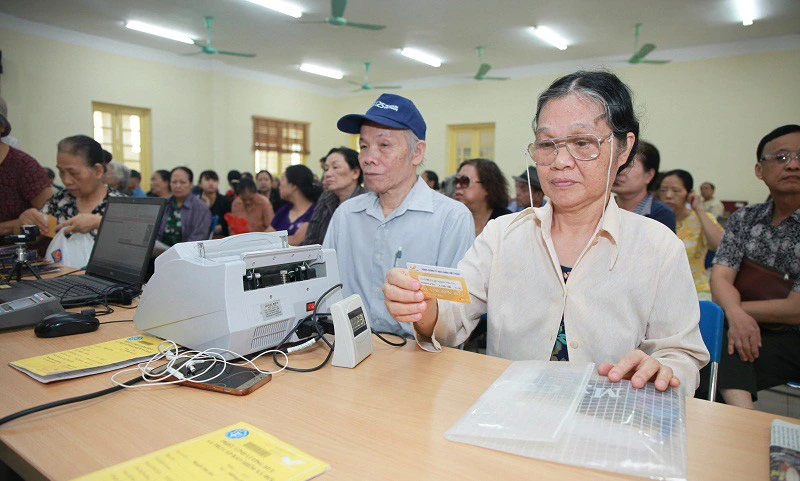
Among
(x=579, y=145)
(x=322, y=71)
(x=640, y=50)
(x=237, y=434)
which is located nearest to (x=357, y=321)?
(x=237, y=434)

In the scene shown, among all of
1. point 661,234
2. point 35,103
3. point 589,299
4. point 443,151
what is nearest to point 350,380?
point 589,299

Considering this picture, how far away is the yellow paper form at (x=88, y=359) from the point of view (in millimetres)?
1015

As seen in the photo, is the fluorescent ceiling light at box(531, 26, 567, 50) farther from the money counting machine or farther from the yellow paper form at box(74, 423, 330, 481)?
the yellow paper form at box(74, 423, 330, 481)

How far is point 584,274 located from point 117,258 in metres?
1.73

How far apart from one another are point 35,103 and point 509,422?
30.2 ft

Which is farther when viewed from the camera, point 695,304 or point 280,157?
point 280,157

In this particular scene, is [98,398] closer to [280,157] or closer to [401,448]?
[401,448]

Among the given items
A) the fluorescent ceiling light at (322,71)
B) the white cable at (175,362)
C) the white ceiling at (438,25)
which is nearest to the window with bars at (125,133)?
the white ceiling at (438,25)

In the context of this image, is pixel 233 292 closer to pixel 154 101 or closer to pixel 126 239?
pixel 126 239

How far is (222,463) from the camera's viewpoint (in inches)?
28.1

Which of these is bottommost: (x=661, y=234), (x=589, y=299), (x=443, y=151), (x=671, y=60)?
(x=589, y=299)

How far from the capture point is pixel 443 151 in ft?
36.3

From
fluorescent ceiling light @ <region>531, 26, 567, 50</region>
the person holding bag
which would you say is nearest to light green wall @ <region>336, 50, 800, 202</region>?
fluorescent ceiling light @ <region>531, 26, 567, 50</region>

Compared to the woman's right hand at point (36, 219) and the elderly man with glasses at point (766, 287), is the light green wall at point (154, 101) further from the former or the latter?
the elderly man with glasses at point (766, 287)
